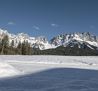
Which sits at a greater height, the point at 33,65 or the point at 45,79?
the point at 33,65

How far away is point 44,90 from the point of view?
31.1 ft

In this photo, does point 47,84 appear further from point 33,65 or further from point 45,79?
point 33,65

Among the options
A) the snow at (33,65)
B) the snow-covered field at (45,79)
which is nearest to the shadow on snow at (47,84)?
the snow-covered field at (45,79)

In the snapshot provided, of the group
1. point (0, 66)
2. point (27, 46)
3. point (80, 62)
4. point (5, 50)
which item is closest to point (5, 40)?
point (5, 50)

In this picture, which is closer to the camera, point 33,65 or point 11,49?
point 33,65

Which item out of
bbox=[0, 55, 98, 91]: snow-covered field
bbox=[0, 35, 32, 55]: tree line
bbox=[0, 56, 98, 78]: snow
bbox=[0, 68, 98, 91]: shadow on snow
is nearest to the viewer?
bbox=[0, 68, 98, 91]: shadow on snow

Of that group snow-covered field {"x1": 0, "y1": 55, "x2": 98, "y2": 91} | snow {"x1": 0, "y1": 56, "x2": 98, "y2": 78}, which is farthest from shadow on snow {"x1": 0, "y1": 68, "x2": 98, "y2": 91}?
snow {"x1": 0, "y1": 56, "x2": 98, "y2": 78}

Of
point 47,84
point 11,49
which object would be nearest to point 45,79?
point 47,84

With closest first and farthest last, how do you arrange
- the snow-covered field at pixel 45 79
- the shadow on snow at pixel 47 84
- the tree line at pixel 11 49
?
the shadow on snow at pixel 47 84
the snow-covered field at pixel 45 79
the tree line at pixel 11 49

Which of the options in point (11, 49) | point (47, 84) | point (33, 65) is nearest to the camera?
point (47, 84)

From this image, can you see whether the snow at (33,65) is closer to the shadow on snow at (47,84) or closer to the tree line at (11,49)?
the shadow on snow at (47,84)

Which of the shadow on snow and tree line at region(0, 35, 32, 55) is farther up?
tree line at region(0, 35, 32, 55)

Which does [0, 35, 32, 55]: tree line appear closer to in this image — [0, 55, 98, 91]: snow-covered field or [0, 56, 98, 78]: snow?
[0, 56, 98, 78]: snow

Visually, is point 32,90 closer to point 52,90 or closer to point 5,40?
point 52,90
